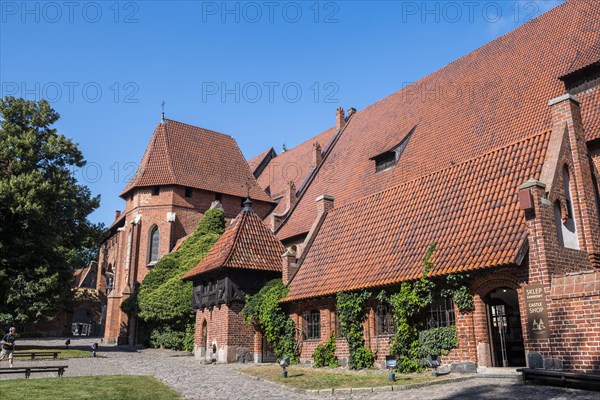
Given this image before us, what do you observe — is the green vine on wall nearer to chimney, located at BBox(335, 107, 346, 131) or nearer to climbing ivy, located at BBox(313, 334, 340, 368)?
climbing ivy, located at BBox(313, 334, 340, 368)

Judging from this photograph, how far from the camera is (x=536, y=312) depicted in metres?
11.8

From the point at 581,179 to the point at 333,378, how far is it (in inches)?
326

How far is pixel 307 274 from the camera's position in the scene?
19750 millimetres

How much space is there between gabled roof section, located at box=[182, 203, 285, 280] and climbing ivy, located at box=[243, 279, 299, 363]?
1165mm

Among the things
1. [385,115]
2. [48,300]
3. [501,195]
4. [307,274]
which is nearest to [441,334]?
[501,195]

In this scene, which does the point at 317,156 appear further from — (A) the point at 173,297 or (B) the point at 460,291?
(B) the point at 460,291

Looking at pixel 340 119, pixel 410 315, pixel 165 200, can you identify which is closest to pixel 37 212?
pixel 165 200

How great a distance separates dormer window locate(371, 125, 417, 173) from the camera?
2404 centimetres

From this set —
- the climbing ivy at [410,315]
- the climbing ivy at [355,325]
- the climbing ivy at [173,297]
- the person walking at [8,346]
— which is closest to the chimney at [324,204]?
the climbing ivy at [355,325]

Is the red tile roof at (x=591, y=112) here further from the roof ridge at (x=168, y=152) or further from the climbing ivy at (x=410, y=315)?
the roof ridge at (x=168, y=152)

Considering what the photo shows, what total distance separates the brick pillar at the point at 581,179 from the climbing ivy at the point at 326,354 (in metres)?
8.21

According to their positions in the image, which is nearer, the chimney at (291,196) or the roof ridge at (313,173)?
the roof ridge at (313,173)

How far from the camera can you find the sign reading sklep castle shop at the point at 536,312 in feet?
38.3

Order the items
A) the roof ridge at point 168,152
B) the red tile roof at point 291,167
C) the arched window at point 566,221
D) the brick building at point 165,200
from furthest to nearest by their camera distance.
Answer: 1. the roof ridge at point 168,152
2. the brick building at point 165,200
3. the red tile roof at point 291,167
4. the arched window at point 566,221
